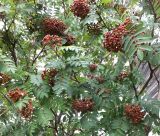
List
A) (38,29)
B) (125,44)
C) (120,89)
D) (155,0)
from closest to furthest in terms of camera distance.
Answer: (125,44) → (155,0) → (120,89) → (38,29)

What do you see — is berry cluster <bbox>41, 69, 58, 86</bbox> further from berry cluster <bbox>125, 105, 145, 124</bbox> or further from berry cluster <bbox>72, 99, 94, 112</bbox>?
berry cluster <bbox>125, 105, 145, 124</bbox>

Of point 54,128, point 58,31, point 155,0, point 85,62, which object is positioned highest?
point 155,0

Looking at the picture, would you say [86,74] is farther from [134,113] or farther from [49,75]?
[134,113]

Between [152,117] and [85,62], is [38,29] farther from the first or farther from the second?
[152,117]

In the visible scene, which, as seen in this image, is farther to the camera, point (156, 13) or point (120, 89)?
point (120, 89)

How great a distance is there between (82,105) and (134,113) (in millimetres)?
258

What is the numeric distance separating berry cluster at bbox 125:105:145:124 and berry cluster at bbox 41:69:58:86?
1.22 feet

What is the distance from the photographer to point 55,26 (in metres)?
1.95

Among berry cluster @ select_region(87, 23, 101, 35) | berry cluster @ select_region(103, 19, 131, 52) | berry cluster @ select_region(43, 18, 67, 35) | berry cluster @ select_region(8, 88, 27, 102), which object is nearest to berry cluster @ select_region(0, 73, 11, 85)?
berry cluster @ select_region(8, 88, 27, 102)

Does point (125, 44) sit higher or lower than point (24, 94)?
higher

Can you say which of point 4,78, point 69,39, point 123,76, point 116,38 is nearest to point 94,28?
point 69,39

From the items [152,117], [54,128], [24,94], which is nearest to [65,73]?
[24,94]

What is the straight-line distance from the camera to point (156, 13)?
173 cm

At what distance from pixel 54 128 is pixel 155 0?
3.27ft
